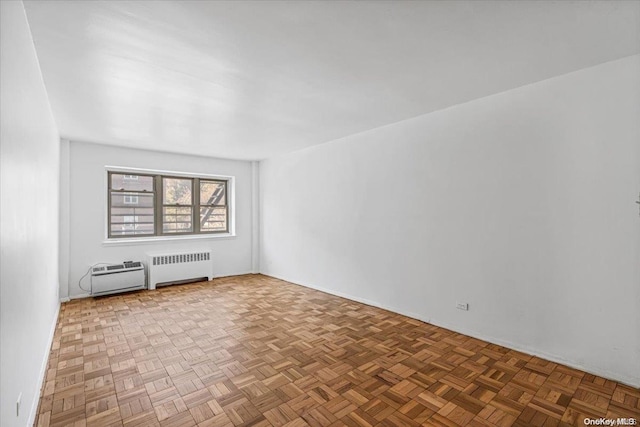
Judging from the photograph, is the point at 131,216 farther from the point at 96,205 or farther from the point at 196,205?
the point at 196,205

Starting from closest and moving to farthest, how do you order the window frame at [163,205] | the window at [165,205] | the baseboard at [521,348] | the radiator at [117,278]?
the baseboard at [521,348], the radiator at [117,278], the window frame at [163,205], the window at [165,205]

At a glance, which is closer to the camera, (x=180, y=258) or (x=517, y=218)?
(x=517, y=218)

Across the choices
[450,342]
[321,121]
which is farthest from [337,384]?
[321,121]

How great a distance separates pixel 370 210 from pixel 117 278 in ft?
13.3

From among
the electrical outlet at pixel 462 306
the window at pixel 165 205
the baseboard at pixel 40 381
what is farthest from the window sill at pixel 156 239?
the electrical outlet at pixel 462 306

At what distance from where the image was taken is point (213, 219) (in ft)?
A: 21.2

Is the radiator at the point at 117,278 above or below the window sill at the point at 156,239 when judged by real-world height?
below

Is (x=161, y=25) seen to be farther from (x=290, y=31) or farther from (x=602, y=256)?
(x=602, y=256)

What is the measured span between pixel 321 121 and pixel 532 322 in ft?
10.0

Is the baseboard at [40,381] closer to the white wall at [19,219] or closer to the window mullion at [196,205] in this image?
the white wall at [19,219]

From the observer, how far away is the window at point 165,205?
5.38 metres

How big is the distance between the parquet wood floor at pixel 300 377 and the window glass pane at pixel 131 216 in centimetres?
187

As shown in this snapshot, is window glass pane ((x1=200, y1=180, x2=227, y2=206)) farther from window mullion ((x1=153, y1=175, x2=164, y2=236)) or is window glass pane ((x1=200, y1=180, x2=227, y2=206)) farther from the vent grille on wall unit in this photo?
the vent grille on wall unit

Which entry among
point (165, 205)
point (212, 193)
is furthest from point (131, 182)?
point (212, 193)
